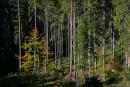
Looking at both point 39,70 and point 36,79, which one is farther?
point 39,70

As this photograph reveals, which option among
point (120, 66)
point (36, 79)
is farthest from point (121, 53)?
point (36, 79)

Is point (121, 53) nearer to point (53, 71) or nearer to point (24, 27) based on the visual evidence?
point (53, 71)

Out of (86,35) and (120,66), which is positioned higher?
(86,35)

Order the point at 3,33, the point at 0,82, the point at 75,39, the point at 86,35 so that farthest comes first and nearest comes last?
the point at 3,33, the point at 75,39, the point at 86,35, the point at 0,82

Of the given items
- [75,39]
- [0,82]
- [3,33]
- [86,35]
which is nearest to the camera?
[0,82]

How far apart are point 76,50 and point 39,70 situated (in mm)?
7325

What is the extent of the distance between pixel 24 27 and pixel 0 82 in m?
32.0

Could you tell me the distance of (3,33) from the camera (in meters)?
Result: 70.6

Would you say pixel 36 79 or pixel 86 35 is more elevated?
pixel 86 35

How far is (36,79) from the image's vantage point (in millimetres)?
43594

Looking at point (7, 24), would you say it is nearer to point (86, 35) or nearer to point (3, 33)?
point (3, 33)

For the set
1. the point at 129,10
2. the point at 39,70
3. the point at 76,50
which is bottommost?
the point at 39,70

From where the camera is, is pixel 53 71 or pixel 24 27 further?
pixel 24 27

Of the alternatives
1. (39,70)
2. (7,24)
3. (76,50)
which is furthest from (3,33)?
(76,50)
